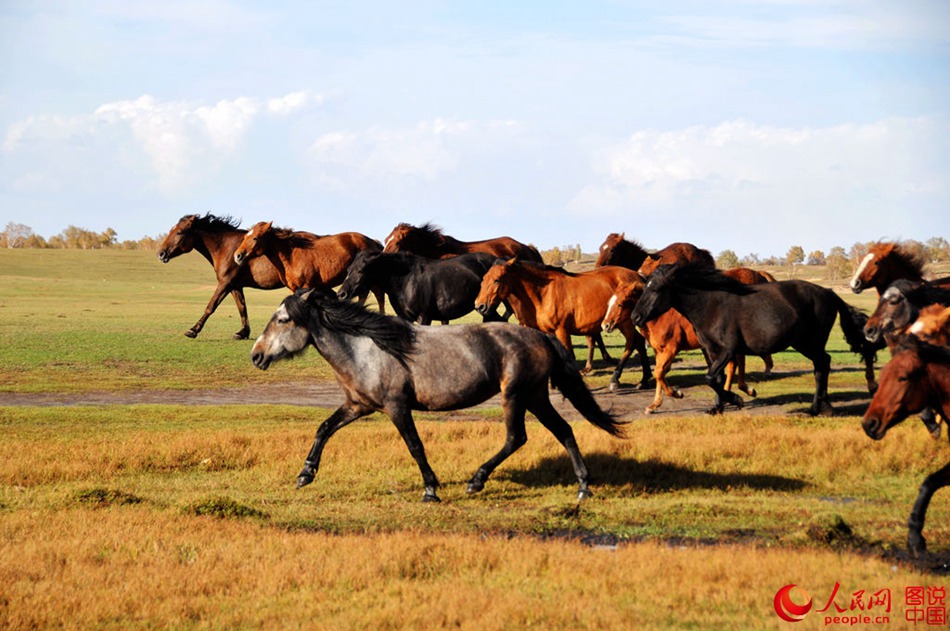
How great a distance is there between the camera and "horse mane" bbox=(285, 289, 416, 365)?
34.9 feet

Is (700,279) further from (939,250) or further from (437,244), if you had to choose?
(939,250)

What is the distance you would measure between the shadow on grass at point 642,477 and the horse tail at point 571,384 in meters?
0.64

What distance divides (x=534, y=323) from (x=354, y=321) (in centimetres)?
822

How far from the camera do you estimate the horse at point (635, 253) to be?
2430 centimetres

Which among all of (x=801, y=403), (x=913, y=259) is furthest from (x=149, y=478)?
(x=913, y=259)

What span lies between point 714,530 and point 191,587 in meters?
4.39

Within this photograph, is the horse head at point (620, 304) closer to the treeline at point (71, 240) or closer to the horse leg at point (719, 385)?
the horse leg at point (719, 385)

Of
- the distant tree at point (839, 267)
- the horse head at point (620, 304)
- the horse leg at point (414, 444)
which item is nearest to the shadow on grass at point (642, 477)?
the horse leg at point (414, 444)

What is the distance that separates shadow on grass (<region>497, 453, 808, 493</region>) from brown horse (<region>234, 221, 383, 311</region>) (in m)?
12.3

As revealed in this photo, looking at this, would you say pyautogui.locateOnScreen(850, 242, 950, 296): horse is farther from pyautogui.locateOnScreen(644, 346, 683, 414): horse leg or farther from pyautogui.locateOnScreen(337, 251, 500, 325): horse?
pyautogui.locateOnScreen(337, 251, 500, 325): horse

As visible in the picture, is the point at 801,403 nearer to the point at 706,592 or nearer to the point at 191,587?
the point at 706,592

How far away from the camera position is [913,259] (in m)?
17.5

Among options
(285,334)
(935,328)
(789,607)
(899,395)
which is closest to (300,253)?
(285,334)

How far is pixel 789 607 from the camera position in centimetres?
686
